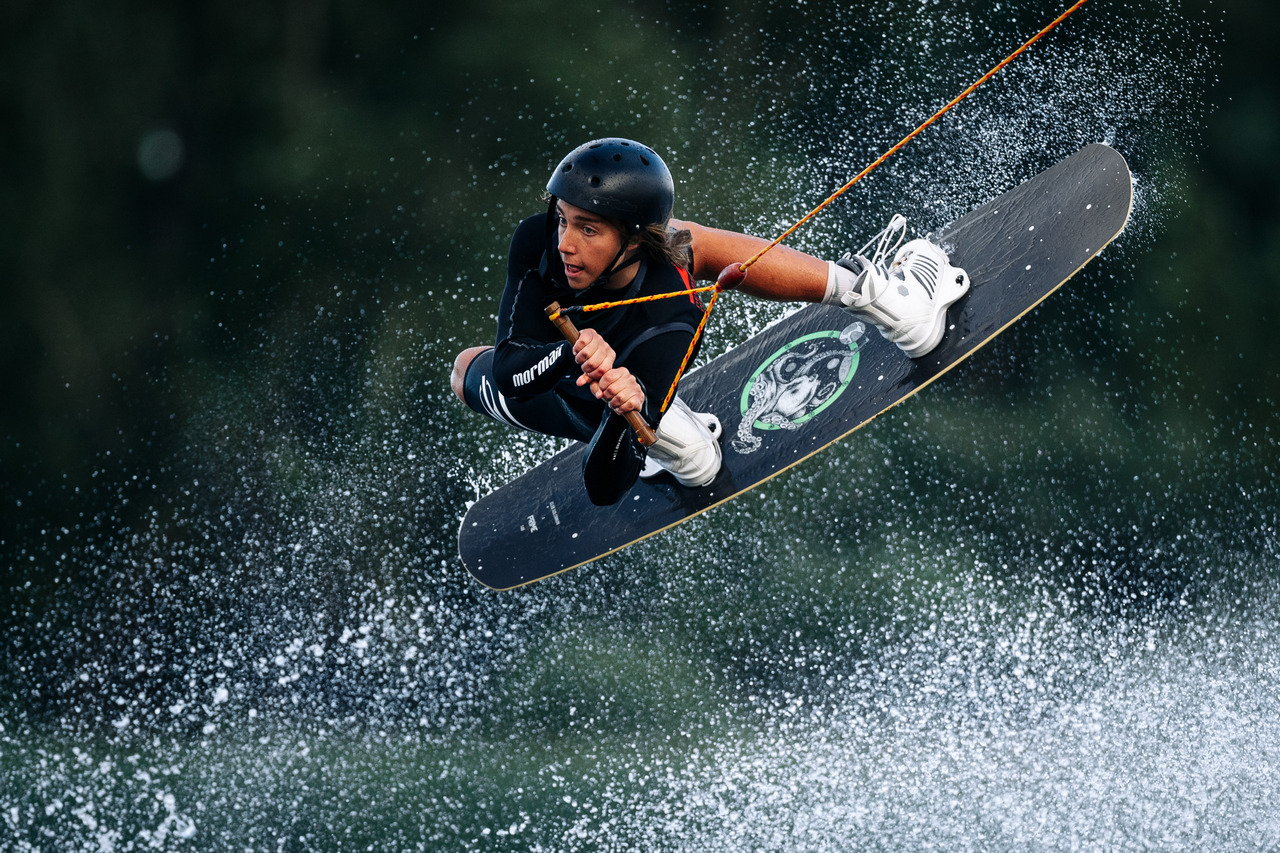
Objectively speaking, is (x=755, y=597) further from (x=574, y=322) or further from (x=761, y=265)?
(x=574, y=322)

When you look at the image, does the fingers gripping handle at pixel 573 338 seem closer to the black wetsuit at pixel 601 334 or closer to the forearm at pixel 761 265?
the black wetsuit at pixel 601 334

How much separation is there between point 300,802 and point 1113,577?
3.38m

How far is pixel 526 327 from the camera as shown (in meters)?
2.17

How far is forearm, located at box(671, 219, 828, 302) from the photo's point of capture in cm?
254

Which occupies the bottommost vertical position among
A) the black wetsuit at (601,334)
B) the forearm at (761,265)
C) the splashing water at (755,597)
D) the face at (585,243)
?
the splashing water at (755,597)

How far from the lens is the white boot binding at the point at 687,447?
2.86 m

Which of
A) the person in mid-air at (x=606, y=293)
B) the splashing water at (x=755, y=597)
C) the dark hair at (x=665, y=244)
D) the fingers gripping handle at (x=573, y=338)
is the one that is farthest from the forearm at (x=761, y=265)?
the splashing water at (x=755, y=597)

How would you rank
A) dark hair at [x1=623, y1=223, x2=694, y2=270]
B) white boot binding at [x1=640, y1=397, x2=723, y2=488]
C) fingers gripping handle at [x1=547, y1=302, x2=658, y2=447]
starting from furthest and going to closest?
white boot binding at [x1=640, y1=397, x2=723, y2=488] < dark hair at [x1=623, y1=223, x2=694, y2=270] < fingers gripping handle at [x1=547, y1=302, x2=658, y2=447]

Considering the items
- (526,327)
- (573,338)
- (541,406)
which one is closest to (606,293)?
(526,327)

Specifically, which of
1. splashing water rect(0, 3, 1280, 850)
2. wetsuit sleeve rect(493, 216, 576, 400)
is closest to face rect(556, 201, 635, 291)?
wetsuit sleeve rect(493, 216, 576, 400)

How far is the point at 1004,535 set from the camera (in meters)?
4.66

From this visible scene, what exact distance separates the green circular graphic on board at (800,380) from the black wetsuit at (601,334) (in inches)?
32.9

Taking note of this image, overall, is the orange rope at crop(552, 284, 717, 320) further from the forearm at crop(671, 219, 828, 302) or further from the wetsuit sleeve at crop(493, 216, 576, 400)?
the forearm at crop(671, 219, 828, 302)

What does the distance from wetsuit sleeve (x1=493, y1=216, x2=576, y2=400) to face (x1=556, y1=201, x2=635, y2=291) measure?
0.11 meters
